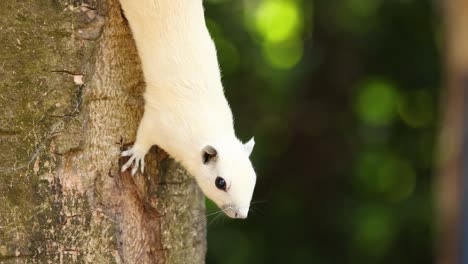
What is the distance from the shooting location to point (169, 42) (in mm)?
3141

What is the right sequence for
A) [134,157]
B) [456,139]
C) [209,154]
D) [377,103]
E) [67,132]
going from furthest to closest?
1. [377,103]
2. [456,139]
3. [209,154]
4. [134,157]
5. [67,132]

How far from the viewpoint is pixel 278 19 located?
24.1 ft

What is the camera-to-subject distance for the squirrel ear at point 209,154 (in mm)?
3166

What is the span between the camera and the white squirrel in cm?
308

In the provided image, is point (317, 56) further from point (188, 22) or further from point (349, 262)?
point (188, 22)

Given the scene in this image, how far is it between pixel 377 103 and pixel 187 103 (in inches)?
171

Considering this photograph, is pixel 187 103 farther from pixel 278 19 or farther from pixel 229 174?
pixel 278 19

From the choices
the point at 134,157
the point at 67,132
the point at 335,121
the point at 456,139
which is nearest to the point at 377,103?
the point at 335,121

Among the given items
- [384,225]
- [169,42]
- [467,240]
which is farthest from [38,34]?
[384,225]

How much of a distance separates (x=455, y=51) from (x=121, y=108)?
9.89 ft

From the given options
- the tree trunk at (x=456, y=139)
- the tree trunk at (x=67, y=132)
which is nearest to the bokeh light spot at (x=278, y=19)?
the tree trunk at (x=456, y=139)

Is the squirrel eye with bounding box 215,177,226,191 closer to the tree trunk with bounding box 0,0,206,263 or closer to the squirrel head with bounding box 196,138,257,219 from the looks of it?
the squirrel head with bounding box 196,138,257,219

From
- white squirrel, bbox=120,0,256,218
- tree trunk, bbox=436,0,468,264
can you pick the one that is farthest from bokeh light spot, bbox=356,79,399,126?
white squirrel, bbox=120,0,256,218

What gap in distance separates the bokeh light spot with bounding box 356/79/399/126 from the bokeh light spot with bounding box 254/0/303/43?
0.82 metres
